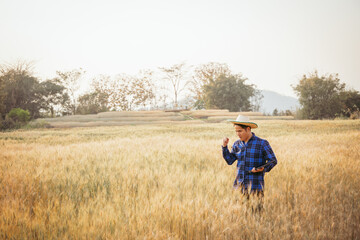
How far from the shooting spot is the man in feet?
8.35

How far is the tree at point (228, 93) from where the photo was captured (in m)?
31.8

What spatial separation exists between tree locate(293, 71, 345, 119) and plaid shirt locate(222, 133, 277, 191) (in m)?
27.1

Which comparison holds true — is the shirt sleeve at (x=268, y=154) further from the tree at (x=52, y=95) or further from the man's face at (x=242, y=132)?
the tree at (x=52, y=95)

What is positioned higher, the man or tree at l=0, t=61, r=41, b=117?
tree at l=0, t=61, r=41, b=117

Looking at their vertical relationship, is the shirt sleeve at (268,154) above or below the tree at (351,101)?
below

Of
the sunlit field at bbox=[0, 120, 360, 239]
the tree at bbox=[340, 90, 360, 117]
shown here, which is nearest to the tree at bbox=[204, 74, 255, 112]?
the tree at bbox=[340, 90, 360, 117]

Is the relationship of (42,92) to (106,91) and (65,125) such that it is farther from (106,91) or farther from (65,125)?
(106,91)

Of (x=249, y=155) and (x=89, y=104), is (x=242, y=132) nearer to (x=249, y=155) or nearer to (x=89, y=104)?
(x=249, y=155)

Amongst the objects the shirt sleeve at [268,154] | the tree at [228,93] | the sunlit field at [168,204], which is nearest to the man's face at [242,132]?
the shirt sleeve at [268,154]

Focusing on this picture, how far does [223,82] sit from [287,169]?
94.0ft

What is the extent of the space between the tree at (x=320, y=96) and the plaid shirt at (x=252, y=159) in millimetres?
27072

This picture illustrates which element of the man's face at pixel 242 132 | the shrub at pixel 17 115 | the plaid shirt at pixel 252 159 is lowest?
the plaid shirt at pixel 252 159

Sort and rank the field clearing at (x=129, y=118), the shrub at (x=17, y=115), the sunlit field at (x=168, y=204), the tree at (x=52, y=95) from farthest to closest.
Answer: the tree at (x=52, y=95) → the field clearing at (x=129, y=118) → the shrub at (x=17, y=115) → the sunlit field at (x=168, y=204)

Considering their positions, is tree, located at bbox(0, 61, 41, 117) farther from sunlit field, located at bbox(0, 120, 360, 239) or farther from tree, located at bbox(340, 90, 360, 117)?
tree, located at bbox(340, 90, 360, 117)
